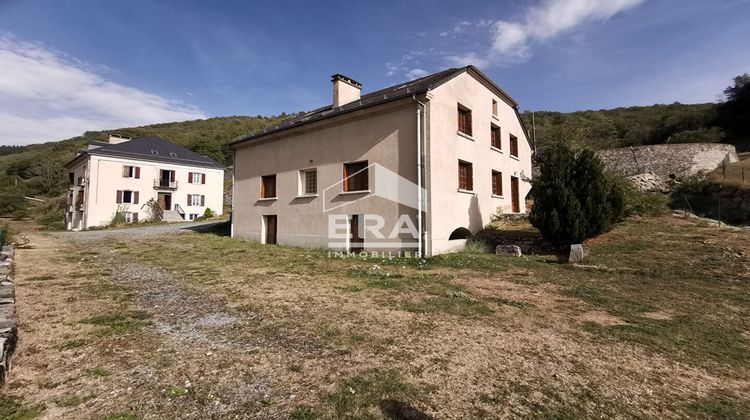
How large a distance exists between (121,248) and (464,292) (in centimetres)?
1437

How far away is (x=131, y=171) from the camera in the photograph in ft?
107

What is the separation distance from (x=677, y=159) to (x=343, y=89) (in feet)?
75.2

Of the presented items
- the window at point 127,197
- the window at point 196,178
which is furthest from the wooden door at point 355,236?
the window at point 196,178

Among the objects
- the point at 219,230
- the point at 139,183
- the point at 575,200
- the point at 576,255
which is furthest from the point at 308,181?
the point at 139,183

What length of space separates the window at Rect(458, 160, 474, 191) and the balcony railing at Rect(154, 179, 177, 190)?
110 ft

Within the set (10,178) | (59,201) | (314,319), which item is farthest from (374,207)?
(10,178)

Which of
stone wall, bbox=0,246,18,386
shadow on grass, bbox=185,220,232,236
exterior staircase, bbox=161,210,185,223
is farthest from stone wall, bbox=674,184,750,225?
exterior staircase, bbox=161,210,185,223

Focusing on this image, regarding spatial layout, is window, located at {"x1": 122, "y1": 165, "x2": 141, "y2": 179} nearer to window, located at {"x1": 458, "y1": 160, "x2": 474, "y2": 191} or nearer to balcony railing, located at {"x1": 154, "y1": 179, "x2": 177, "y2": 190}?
balcony railing, located at {"x1": 154, "y1": 179, "x2": 177, "y2": 190}

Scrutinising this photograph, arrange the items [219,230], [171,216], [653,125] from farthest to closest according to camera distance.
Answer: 1. [653,125]
2. [171,216]
3. [219,230]

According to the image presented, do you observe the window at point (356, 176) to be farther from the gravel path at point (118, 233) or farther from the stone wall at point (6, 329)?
the gravel path at point (118, 233)

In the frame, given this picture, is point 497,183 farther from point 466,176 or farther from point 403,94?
point 403,94

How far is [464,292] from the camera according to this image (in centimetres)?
695

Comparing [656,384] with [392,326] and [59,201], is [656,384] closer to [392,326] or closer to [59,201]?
[392,326]

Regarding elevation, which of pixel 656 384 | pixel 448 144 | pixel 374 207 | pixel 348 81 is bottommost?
pixel 656 384
